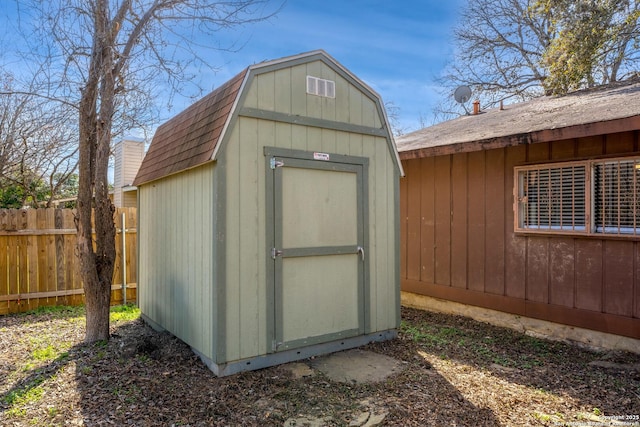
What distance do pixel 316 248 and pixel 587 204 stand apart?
3.01 metres

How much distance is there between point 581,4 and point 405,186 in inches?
197

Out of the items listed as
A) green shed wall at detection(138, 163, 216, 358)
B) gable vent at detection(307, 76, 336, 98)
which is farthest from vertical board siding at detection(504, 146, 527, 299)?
green shed wall at detection(138, 163, 216, 358)

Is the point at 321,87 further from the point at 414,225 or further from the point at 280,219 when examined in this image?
the point at 414,225

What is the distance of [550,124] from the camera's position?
4.44 m

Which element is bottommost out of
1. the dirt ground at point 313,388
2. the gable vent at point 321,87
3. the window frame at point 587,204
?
the dirt ground at point 313,388

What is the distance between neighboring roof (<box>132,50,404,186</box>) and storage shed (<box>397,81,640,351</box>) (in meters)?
1.55

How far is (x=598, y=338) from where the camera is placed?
14.1 feet

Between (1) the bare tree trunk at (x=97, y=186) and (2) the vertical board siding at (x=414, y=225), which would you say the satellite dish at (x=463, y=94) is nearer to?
(2) the vertical board siding at (x=414, y=225)

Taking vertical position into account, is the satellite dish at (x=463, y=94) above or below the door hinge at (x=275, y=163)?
above

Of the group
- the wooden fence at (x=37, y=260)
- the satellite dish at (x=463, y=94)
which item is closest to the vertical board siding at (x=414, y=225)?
the satellite dish at (x=463, y=94)

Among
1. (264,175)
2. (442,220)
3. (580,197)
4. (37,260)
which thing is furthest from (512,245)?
(37,260)

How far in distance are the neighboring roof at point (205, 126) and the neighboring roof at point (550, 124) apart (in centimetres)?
121

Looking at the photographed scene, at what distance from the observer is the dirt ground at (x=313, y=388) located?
2797 millimetres

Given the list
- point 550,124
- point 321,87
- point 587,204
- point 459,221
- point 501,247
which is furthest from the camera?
point 459,221
